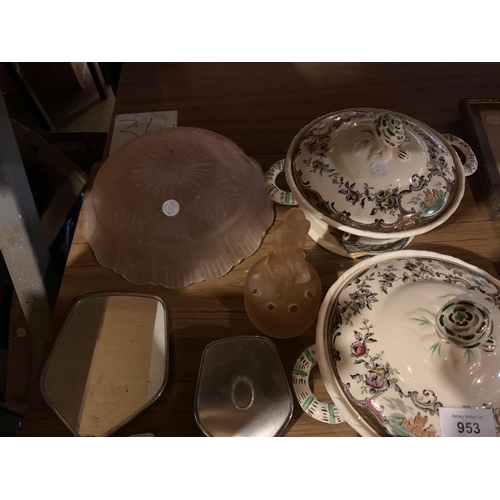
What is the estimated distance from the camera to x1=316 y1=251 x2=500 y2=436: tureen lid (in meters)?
0.41

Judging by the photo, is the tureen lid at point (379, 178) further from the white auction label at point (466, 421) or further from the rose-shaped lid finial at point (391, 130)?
the white auction label at point (466, 421)

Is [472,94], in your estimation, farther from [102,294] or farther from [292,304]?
[102,294]

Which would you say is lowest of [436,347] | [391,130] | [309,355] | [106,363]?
[106,363]

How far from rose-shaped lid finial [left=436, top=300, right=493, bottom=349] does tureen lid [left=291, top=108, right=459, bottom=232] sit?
0.71 feet

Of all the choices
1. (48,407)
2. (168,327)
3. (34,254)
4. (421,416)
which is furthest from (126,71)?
(421,416)

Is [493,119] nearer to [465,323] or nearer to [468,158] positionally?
[468,158]

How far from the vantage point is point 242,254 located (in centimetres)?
71

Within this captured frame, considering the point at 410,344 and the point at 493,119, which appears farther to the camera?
the point at 493,119

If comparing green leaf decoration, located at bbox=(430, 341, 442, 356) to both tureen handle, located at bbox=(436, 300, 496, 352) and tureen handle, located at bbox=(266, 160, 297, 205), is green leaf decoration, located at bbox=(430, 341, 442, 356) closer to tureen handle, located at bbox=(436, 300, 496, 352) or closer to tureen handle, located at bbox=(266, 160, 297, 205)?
tureen handle, located at bbox=(436, 300, 496, 352)

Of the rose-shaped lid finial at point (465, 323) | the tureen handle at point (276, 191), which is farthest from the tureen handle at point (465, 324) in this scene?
the tureen handle at point (276, 191)

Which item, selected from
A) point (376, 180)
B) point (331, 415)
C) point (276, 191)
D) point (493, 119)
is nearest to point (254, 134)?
point (276, 191)

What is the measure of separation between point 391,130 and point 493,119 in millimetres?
433

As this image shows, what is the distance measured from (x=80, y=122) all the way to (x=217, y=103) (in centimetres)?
79

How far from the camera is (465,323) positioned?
1.24 feet
